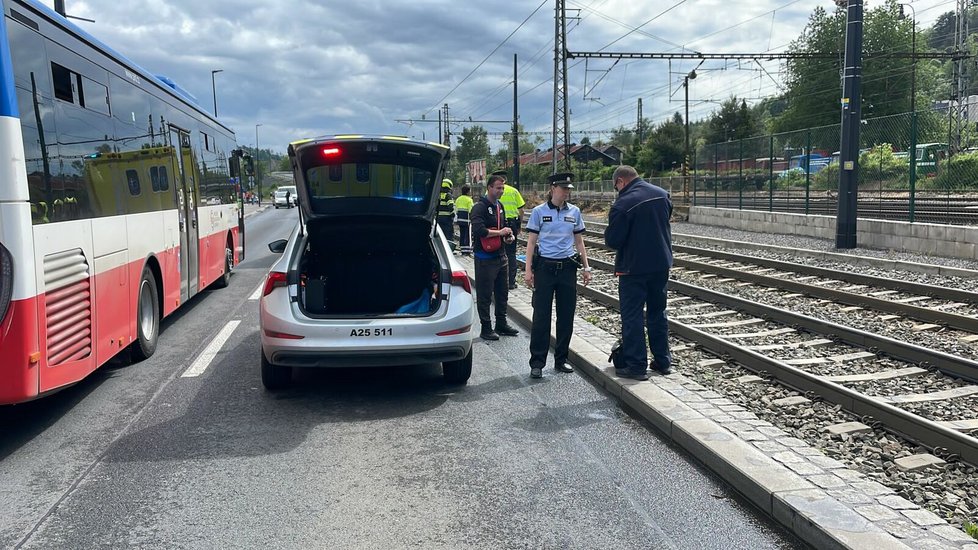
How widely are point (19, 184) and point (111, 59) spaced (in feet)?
10.6

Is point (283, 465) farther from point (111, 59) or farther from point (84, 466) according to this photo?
point (111, 59)

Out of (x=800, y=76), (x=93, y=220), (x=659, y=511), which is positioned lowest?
(x=659, y=511)

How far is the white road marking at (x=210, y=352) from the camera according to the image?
24.0 feet

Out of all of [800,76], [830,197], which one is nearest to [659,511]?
[830,197]

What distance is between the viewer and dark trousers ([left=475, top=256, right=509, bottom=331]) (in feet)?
29.5

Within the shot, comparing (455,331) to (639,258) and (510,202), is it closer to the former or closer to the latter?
(639,258)

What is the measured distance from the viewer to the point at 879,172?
19.5 m

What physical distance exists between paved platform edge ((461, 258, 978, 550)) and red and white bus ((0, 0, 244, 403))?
162 inches

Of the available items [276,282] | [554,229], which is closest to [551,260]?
[554,229]

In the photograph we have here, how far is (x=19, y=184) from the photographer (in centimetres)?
482

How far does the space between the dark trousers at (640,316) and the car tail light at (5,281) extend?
4.38 metres

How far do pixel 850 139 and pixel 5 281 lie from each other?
16606 millimetres

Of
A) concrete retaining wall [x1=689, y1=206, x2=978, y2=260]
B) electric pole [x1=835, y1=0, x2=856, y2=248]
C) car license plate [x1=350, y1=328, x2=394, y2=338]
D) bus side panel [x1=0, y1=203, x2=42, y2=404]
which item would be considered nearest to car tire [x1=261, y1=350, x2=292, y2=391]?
car license plate [x1=350, y1=328, x2=394, y2=338]

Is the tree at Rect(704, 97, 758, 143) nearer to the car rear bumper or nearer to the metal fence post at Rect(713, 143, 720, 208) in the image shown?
Answer: the metal fence post at Rect(713, 143, 720, 208)
